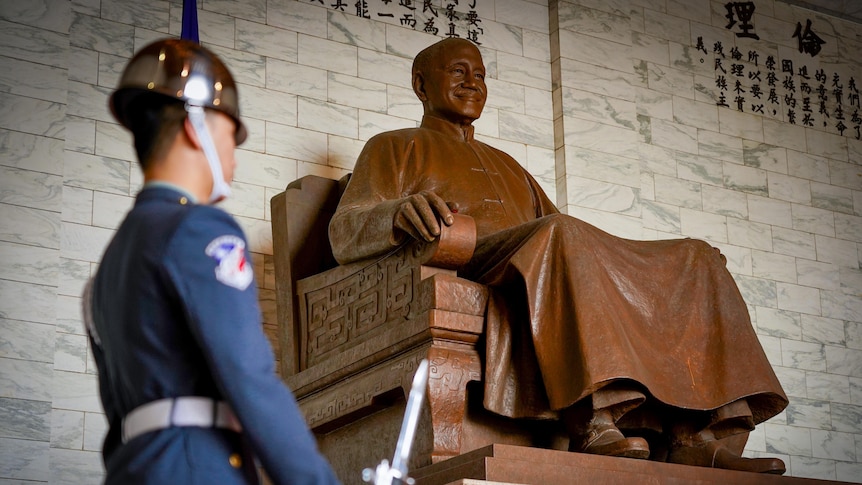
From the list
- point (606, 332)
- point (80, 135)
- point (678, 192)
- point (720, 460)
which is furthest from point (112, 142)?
point (678, 192)

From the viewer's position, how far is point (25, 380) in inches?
166

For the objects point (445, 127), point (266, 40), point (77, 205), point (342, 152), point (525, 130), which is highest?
point (266, 40)

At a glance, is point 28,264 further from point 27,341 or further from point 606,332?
point 606,332

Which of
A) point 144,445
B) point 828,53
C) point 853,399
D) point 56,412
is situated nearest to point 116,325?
point 144,445

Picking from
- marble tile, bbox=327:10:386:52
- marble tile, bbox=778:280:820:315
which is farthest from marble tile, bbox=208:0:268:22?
marble tile, bbox=778:280:820:315

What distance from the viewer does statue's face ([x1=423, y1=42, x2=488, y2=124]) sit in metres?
4.46

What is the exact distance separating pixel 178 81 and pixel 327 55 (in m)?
3.58

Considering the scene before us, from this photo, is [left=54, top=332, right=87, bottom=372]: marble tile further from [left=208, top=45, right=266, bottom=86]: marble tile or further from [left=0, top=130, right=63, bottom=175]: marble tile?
[left=208, top=45, right=266, bottom=86]: marble tile

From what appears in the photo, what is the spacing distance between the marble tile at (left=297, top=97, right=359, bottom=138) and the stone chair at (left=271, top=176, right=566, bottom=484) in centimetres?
83

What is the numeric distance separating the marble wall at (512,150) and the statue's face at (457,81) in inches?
31.7

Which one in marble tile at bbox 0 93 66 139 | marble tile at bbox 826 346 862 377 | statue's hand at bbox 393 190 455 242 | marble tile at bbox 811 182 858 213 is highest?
marble tile at bbox 811 182 858 213

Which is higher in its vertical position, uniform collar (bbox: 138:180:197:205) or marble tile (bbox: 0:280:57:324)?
marble tile (bbox: 0:280:57:324)

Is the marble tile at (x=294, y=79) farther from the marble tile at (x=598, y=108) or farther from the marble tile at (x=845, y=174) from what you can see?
the marble tile at (x=845, y=174)

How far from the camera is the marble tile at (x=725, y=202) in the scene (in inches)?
234
